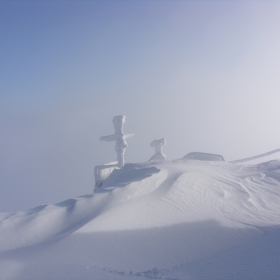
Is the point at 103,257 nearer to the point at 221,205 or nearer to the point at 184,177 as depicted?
the point at 221,205

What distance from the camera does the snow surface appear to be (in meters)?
4.49

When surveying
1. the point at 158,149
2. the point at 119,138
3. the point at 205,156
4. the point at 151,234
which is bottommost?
the point at 205,156

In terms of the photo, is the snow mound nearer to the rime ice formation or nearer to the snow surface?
the rime ice formation

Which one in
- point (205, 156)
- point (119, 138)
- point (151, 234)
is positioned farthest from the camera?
point (205, 156)

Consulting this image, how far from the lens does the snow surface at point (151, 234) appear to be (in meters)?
4.49

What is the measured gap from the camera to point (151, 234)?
5.95 metres

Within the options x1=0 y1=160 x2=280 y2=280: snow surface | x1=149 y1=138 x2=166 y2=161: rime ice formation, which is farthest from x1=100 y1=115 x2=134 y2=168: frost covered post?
x1=0 y1=160 x2=280 y2=280: snow surface

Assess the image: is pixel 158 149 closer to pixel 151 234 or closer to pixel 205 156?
pixel 205 156

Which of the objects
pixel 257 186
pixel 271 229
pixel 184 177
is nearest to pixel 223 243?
pixel 271 229

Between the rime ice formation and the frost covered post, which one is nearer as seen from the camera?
the frost covered post

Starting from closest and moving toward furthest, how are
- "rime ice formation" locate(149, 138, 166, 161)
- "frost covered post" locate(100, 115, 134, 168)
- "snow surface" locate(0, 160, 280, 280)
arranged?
"snow surface" locate(0, 160, 280, 280) → "frost covered post" locate(100, 115, 134, 168) → "rime ice formation" locate(149, 138, 166, 161)

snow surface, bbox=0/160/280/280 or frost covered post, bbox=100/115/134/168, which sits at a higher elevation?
frost covered post, bbox=100/115/134/168

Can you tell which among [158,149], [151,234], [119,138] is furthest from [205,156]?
[151,234]

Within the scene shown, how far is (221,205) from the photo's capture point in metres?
7.89
